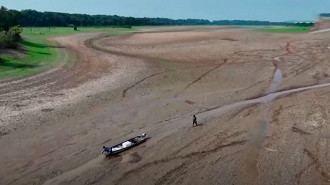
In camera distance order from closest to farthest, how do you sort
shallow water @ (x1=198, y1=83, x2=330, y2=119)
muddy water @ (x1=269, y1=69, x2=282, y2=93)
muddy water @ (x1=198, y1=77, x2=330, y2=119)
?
muddy water @ (x1=198, y1=77, x2=330, y2=119), shallow water @ (x1=198, y1=83, x2=330, y2=119), muddy water @ (x1=269, y1=69, x2=282, y2=93)

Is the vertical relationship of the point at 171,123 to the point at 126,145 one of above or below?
below

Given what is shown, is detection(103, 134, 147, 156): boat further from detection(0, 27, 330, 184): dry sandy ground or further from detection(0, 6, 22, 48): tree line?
detection(0, 6, 22, 48): tree line

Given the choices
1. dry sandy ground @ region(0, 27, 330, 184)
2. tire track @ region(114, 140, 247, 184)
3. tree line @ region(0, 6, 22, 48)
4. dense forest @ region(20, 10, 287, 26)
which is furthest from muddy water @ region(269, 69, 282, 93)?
dense forest @ region(20, 10, 287, 26)

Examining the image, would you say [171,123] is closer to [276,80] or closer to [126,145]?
[126,145]

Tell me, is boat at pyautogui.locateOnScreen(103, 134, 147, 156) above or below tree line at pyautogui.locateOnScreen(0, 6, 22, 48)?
below

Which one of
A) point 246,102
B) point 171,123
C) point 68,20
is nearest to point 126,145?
point 171,123

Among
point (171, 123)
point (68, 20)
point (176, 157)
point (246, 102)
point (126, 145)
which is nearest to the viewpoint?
point (176, 157)

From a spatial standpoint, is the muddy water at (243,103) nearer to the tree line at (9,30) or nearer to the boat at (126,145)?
the boat at (126,145)

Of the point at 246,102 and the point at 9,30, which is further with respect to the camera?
the point at 9,30
